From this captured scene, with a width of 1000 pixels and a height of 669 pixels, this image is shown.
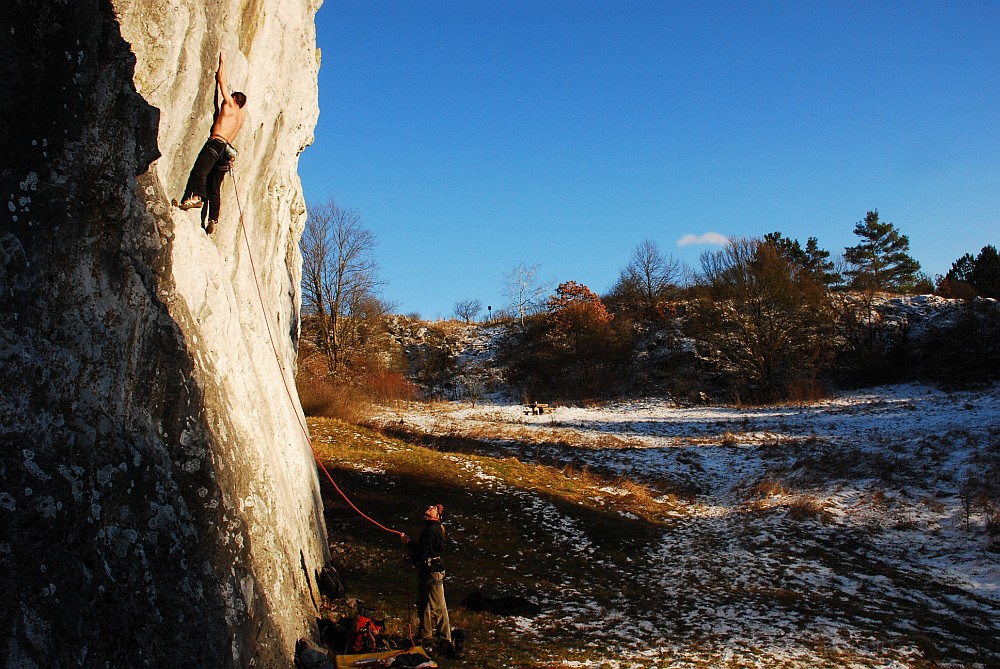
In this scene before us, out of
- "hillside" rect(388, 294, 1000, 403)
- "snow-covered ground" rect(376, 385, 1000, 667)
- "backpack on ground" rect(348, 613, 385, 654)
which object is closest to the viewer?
"backpack on ground" rect(348, 613, 385, 654)

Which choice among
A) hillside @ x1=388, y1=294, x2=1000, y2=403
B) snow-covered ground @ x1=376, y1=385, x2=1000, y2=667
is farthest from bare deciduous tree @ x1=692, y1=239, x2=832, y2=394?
snow-covered ground @ x1=376, y1=385, x2=1000, y2=667

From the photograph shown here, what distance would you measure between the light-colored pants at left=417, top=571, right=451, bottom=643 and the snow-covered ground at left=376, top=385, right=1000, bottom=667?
5.45ft

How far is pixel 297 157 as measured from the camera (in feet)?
33.8

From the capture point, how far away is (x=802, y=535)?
40.3ft

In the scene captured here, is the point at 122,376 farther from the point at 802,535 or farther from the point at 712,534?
the point at 802,535

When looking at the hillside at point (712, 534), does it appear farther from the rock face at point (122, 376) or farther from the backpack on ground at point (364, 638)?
the rock face at point (122, 376)

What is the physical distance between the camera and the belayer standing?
7008 millimetres

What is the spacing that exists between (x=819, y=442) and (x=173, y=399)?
18.7 meters

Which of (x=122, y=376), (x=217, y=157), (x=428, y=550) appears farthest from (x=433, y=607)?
Answer: (x=217, y=157)

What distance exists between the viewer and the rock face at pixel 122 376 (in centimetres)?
411

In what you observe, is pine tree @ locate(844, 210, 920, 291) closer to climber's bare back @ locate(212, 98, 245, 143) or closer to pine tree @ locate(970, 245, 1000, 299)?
pine tree @ locate(970, 245, 1000, 299)

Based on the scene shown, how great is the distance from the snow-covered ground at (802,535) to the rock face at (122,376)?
14.9ft

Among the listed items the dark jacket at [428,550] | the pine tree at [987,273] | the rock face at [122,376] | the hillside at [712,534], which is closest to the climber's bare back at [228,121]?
the rock face at [122,376]

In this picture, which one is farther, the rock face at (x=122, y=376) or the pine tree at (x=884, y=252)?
the pine tree at (x=884, y=252)
